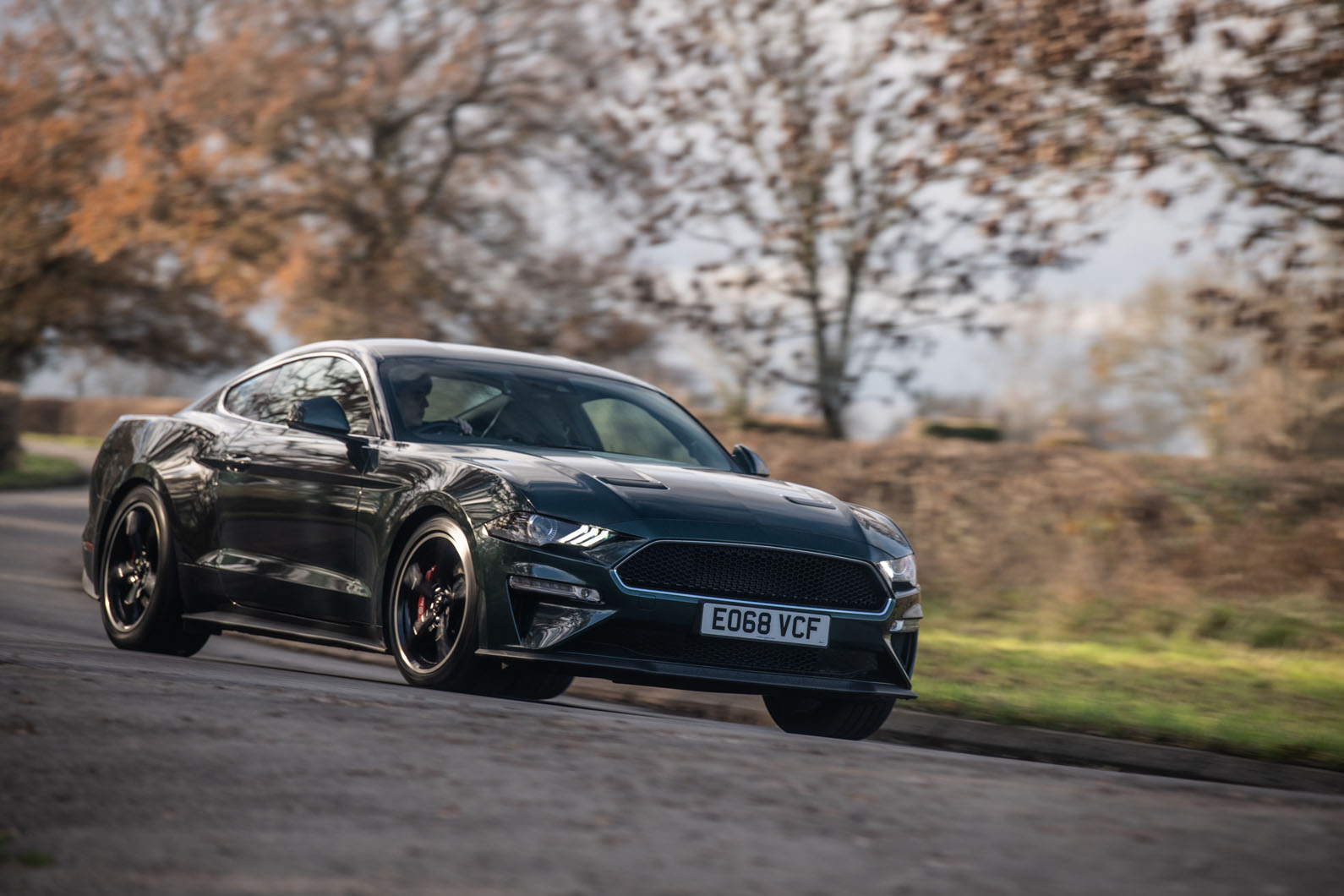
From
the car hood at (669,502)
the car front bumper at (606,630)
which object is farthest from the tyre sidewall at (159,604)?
the car front bumper at (606,630)

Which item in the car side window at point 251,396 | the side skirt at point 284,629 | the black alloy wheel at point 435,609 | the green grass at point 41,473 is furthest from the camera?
the green grass at point 41,473

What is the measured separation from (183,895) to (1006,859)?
77.6 inches

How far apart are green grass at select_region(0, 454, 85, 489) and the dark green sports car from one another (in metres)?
20.7

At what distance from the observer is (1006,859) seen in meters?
4.25

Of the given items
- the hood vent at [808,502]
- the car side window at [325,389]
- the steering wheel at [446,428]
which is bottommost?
the hood vent at [808,502]

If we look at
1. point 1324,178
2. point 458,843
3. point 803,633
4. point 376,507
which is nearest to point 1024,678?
point 803,633

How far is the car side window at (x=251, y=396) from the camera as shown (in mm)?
8555

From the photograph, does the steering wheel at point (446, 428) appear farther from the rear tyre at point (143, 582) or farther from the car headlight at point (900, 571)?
the car headlight at point (900, 571)

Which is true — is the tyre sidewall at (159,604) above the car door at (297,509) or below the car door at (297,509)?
below

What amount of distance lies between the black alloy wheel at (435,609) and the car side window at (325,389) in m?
0.96

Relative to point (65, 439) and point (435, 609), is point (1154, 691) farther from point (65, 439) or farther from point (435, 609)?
point (65, 439)

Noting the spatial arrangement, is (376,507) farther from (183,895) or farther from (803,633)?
(183,895)

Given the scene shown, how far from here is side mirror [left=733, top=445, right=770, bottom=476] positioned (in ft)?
27.4

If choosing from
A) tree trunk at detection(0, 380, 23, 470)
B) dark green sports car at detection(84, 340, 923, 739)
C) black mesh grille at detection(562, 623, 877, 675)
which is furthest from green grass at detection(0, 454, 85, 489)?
black mesh grille at detection(562, 623, 877, 675)
